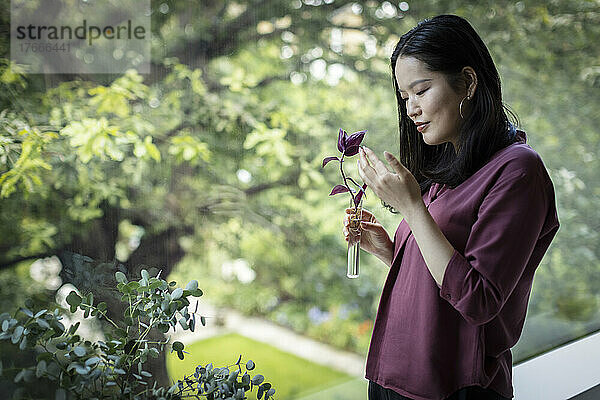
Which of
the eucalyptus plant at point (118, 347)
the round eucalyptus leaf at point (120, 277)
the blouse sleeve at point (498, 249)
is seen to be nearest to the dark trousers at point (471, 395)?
the blouse sleeve at point (498, 249)

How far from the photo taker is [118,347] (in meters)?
1.28

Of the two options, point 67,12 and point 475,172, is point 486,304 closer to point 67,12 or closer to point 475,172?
point 475,172

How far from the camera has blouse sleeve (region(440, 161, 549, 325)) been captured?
1.03m

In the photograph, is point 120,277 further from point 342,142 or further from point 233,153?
point 342,142

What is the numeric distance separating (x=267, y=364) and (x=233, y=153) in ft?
1.87

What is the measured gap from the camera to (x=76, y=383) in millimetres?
1182

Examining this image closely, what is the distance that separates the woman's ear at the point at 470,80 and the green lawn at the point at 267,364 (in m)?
0.84

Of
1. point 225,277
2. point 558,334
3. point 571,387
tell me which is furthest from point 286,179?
point 558,334

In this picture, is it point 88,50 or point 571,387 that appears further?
point 571,387

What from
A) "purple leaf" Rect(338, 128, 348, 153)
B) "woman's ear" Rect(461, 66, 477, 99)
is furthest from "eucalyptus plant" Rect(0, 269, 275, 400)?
"woman's ear" Rect(461, 66, 477, 99)

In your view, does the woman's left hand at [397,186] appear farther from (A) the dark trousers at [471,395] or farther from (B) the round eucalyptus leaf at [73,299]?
(B) the round eucalyptus leaf at [73,299]

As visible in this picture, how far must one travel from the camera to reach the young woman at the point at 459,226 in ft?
3.43

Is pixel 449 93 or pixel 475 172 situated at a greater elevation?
pixel 449 93

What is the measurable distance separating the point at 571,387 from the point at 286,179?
117 cm
